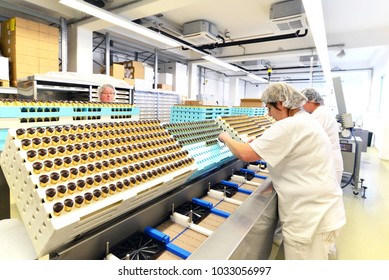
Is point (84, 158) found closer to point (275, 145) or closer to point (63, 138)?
point (63, 138)

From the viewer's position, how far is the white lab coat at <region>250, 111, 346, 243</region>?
128 cm

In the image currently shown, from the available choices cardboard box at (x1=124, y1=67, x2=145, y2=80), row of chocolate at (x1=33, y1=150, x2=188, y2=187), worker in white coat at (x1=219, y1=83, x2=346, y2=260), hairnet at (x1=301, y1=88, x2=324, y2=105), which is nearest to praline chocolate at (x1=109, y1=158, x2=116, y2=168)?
row of chocolate at (x1=33, y1=150, x2=188, y2=187)

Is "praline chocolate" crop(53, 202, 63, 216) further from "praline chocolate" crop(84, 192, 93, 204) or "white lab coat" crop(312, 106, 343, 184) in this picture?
"white lab coat" crop(312, 106, 343, 184)

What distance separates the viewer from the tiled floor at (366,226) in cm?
233

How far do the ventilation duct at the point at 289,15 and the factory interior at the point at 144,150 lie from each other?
0.02 metres

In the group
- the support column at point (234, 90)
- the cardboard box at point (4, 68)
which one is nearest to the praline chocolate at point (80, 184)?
the cardboard box at point (4, 68)

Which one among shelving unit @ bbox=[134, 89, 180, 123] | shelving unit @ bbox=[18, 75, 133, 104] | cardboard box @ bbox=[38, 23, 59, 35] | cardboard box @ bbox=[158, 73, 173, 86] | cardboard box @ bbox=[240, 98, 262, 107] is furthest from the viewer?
cardboard box @ bbox=[158, 73, 173, 86]

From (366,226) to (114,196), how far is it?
3.24 m

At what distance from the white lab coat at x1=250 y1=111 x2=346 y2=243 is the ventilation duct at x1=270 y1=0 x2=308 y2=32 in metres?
3.54

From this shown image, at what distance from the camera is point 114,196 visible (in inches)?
34.5

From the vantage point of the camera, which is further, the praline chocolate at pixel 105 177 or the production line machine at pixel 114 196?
the praline chocolate at pixel 105 177

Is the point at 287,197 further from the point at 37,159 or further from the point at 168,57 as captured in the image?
the point at 168,57

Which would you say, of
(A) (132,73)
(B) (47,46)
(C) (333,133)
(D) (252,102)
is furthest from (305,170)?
(A) (132,73)

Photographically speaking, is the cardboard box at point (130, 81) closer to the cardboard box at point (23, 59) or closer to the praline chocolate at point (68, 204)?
the cardboard box at point (23, 59)
